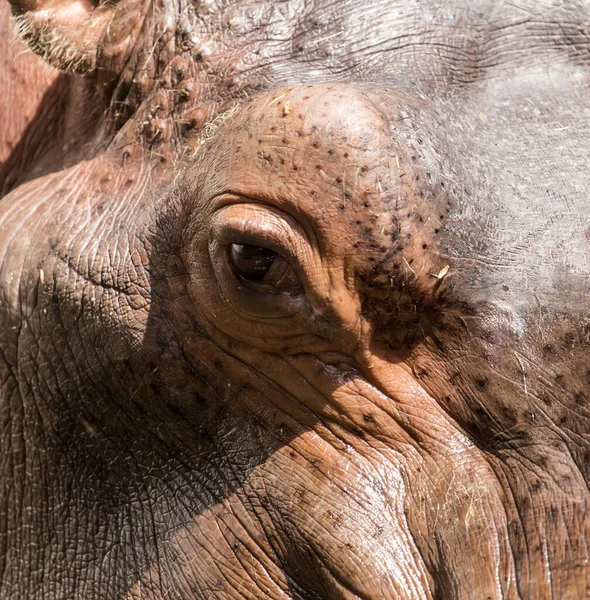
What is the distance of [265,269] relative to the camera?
2.88 m

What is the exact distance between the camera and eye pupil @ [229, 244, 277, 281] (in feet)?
9.43

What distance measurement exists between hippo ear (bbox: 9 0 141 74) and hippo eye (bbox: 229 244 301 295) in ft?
3.80

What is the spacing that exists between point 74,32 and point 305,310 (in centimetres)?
160

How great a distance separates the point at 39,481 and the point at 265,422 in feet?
3.57

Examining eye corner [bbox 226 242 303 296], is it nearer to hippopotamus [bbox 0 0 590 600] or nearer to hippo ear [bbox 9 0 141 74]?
hippopotamus [bbox 0 0 590 600]

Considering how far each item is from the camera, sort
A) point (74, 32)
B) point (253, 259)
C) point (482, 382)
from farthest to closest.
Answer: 1. point (74, 32)
2. point (253, 259)
3. point (482, 382)

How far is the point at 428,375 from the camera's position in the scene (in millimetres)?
2881

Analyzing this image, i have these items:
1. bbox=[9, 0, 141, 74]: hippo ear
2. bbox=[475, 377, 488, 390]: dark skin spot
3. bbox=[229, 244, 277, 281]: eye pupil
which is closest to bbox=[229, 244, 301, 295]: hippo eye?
bbox=[229, 244, 277, 281]: eye pupil

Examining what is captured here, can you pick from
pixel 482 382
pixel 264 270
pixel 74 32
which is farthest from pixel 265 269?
pixel 74 32

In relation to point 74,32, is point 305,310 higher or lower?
lower

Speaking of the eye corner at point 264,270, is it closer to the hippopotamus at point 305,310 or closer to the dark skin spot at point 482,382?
the hippopotamus at point 305,310

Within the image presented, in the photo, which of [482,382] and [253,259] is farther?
[253,259]

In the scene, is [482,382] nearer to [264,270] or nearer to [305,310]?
[305,310]

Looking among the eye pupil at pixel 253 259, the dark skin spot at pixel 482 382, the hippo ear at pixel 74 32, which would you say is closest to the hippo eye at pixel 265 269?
the eye pupil at pixel 253 259
